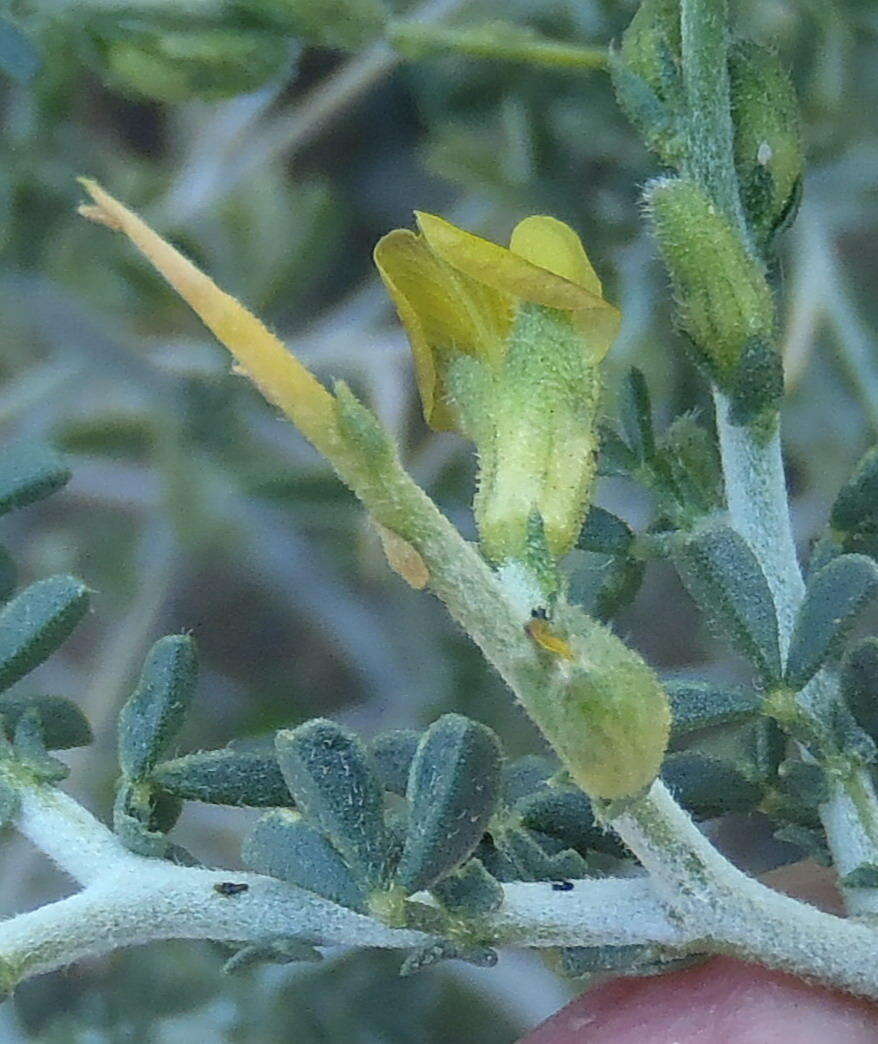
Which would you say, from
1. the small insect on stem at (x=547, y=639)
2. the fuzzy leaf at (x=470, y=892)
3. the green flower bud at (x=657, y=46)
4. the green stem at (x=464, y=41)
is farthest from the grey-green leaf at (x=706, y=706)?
the green stem at (x=464, y=41)

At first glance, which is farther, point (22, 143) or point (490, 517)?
point (22, 143)

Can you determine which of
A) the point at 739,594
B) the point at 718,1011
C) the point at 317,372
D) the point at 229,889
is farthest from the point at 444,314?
the point at 317,372

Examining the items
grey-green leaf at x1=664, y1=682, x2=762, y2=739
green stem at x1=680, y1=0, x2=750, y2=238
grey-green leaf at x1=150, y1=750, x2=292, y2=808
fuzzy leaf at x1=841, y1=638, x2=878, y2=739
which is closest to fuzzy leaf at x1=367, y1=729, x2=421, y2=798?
grey-green leaf at x1=150, y1=750, x2=292, y2=808

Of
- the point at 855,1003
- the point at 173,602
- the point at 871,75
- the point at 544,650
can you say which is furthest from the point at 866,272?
the point at 544,650

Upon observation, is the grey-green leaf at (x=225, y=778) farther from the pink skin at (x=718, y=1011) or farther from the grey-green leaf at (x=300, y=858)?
the pink skin at (x=718, y=1011)

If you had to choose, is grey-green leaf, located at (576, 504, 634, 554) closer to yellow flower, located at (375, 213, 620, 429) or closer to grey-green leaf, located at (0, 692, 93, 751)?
yellow flower, located at (375, 213, 620, 429)

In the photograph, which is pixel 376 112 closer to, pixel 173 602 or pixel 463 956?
pixel 173 602
